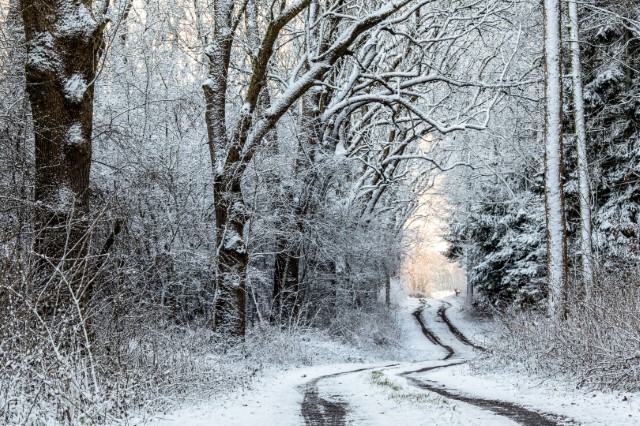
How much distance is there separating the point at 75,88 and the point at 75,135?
67 centimetres

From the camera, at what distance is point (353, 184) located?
23.1m

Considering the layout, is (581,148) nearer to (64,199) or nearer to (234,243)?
(234,243)

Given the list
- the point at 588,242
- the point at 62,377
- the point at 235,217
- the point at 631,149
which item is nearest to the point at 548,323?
the point at 588,242

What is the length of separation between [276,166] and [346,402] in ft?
35.8

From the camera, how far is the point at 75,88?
8.26 meters

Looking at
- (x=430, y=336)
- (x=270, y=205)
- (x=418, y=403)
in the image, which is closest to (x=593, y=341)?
(x=418, y=403)

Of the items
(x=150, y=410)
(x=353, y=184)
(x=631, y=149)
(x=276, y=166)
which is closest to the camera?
(x=150, y=410)

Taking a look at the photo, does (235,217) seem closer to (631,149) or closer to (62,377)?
(62,377)

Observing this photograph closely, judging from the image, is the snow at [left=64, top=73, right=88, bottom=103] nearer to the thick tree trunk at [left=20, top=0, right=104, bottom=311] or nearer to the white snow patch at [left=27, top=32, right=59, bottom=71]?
the thick tree trunk at [left=20, top=0, right=104, bottom=311]

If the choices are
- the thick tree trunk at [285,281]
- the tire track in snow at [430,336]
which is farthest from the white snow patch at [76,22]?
the tire track in snow at [430,336]

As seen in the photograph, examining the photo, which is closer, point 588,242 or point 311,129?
point 588,242

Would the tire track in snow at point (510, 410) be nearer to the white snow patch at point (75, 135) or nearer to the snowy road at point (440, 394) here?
the snowy road at point (440, 394)

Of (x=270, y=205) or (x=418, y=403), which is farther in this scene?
(x=270, y=205)

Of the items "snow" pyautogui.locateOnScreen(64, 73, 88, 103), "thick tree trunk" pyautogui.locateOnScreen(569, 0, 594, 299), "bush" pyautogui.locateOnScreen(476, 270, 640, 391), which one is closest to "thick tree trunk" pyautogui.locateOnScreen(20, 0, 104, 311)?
"snow" pyautogui.locateOnScreen(64, 73, 88, 103)
